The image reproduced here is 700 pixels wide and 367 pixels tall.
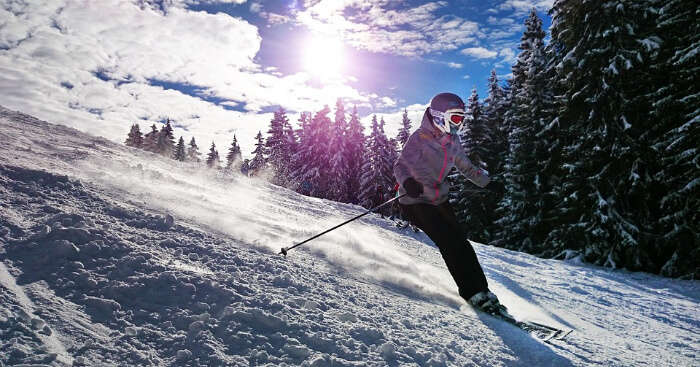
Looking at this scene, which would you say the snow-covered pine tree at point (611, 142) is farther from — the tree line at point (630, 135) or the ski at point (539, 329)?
the ski at point (539, 329)

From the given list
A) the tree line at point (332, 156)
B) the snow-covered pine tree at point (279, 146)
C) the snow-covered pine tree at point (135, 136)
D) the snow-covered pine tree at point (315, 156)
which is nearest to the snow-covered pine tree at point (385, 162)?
the tree line at point (332, 156)

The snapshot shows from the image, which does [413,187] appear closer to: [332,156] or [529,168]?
[529,168]

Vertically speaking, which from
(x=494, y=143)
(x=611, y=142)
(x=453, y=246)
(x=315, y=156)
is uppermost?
(x=494, y=143)

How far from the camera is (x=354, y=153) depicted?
45719 millimetres

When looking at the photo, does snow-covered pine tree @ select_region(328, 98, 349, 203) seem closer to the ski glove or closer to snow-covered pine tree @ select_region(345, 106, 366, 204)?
snow-covered pine tree @ select_region(345, 106, 366, 204)

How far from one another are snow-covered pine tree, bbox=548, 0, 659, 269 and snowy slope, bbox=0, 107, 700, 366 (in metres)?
6.95

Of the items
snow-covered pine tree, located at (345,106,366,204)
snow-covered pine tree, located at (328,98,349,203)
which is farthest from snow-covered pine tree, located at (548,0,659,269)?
snow-covered pine tree, located at (345,106,366,204)

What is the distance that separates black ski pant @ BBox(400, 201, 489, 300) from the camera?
4082mm

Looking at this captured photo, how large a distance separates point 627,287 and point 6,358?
9640 millimetres

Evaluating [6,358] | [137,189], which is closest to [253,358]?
[6,358]

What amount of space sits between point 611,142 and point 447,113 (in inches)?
422

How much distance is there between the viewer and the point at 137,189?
4941 millimetres

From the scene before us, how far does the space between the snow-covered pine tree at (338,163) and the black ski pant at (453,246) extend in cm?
3748

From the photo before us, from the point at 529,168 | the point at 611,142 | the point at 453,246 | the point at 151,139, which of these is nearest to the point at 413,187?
the point at 453,246
